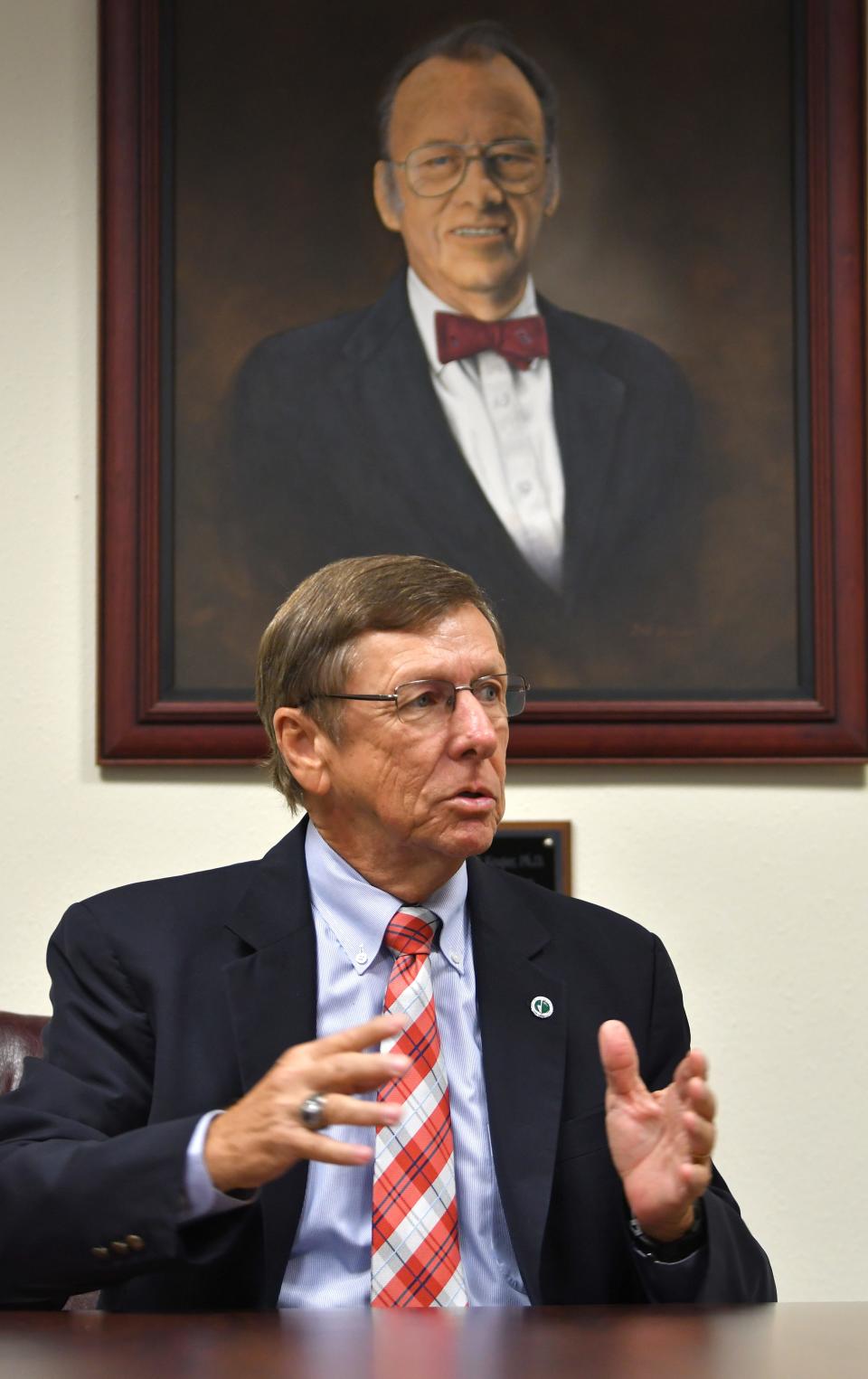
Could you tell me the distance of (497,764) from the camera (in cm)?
189

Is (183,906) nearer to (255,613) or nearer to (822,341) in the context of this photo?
(255,613)

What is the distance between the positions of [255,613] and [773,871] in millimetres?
1073

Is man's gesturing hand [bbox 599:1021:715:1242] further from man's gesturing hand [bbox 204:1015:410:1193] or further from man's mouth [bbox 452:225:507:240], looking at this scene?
man's mouth [bbox 452:225:507:240]

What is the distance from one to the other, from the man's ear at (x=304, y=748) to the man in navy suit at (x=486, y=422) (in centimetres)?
80

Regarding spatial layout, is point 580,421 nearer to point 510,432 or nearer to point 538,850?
point 510,432

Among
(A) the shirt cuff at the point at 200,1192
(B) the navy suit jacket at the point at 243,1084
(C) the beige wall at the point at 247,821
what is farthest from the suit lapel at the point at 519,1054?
(C) the beige wall at the point at 247,821

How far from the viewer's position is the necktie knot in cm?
185

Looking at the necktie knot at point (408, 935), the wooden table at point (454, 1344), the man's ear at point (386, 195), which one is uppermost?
the man's ear at point (386, 195)

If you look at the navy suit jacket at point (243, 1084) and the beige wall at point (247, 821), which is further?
the beige wall at point (247, 821)

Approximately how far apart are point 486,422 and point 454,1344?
1891 millimetres

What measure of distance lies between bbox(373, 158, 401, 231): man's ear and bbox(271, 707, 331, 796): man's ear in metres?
1.22

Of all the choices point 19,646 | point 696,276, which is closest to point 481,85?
point 696,276

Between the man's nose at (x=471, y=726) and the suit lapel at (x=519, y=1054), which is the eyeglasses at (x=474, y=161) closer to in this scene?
the man's nose at (x=471, y=726)

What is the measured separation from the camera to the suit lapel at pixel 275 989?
5.40 ft
